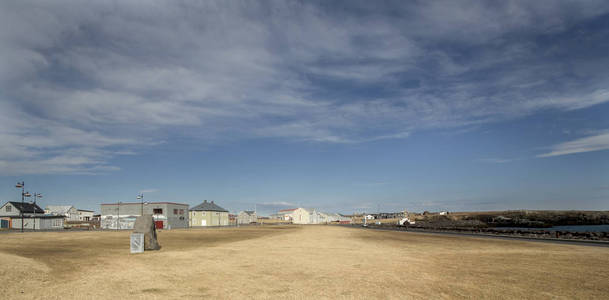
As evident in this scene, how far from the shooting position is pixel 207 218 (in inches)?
5094

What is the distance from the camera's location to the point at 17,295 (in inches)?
539

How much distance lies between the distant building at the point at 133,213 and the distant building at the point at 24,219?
12.1 metres

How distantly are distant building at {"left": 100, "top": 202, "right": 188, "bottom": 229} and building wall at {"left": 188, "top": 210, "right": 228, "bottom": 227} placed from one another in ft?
44.4

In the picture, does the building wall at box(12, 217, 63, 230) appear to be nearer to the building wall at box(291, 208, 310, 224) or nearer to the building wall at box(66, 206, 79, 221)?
the building wall at box(66, 206, 79, 221)

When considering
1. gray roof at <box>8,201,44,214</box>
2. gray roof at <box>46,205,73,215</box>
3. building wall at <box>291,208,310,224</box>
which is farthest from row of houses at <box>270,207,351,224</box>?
gray roof at <box>46,205,73,215</box>

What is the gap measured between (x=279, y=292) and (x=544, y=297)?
32.9ft

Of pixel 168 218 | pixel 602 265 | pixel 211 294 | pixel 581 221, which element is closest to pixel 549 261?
pixel 602 265

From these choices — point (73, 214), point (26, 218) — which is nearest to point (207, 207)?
point (26, 218)

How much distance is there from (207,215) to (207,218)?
107cm

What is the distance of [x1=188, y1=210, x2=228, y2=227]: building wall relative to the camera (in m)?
126

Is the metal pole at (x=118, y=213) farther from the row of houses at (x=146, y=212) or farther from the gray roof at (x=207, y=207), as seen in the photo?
the gray roof at (x=207, y=207)

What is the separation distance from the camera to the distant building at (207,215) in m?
126

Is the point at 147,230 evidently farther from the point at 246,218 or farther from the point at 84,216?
the point at 84,216

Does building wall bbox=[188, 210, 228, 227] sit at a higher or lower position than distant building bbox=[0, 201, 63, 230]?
lower
